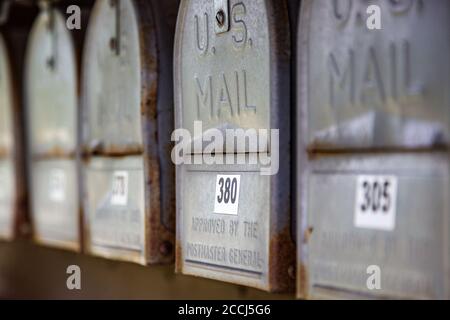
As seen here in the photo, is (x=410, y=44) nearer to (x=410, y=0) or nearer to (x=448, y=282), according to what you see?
(x=410, y=0)

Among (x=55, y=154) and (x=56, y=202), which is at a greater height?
(x=55, y=154)

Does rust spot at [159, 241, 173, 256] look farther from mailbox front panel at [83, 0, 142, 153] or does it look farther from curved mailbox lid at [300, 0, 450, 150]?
curved mailbox lid at [300, 0, 450, 150]

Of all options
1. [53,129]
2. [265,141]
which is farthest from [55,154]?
[265,141]

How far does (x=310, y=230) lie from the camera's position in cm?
116

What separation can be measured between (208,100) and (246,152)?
6.0 inches

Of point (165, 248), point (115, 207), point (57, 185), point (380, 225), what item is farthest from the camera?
point (57, 185)

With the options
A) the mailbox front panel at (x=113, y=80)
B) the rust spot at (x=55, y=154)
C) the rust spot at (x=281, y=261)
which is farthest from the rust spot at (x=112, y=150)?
the rust spot at (x=281, y=261)

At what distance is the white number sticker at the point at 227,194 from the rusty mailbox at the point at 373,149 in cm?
15

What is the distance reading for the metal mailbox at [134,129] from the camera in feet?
5.08

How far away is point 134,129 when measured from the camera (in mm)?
1586

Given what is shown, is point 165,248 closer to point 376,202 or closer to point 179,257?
point 179,257

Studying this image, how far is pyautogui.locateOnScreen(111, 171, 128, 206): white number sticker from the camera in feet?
5.30

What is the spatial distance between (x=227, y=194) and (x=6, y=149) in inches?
42.3
